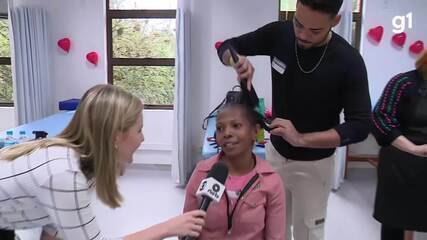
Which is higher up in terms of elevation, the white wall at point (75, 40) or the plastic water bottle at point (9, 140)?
the white wall at point (75, 40)

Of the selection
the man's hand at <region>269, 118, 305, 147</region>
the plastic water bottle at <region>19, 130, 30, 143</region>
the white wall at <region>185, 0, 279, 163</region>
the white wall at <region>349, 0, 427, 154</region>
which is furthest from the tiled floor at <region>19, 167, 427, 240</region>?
the man's hand at <region>269, 118, 305, 147</region>

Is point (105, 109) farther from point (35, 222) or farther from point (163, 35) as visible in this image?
point (163, 35)

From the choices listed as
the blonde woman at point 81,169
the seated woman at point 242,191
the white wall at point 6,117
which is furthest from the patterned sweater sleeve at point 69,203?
the white wall at point 6,117

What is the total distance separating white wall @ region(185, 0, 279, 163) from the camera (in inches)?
153

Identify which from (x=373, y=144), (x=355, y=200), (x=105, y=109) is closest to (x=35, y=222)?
(x=105, y=109)

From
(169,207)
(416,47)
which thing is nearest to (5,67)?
(169,207)

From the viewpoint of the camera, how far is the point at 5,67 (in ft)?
14.6

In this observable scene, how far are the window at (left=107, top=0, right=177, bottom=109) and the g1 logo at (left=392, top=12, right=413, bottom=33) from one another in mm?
2274

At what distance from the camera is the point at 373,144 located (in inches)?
158

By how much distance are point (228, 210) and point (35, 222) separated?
65cm

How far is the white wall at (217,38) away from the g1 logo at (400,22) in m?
1.22

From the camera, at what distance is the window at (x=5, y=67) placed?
4.41m

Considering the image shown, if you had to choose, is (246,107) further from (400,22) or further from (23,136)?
(400,22)

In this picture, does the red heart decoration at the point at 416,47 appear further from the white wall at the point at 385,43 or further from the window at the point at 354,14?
the window at the point at 354,14
